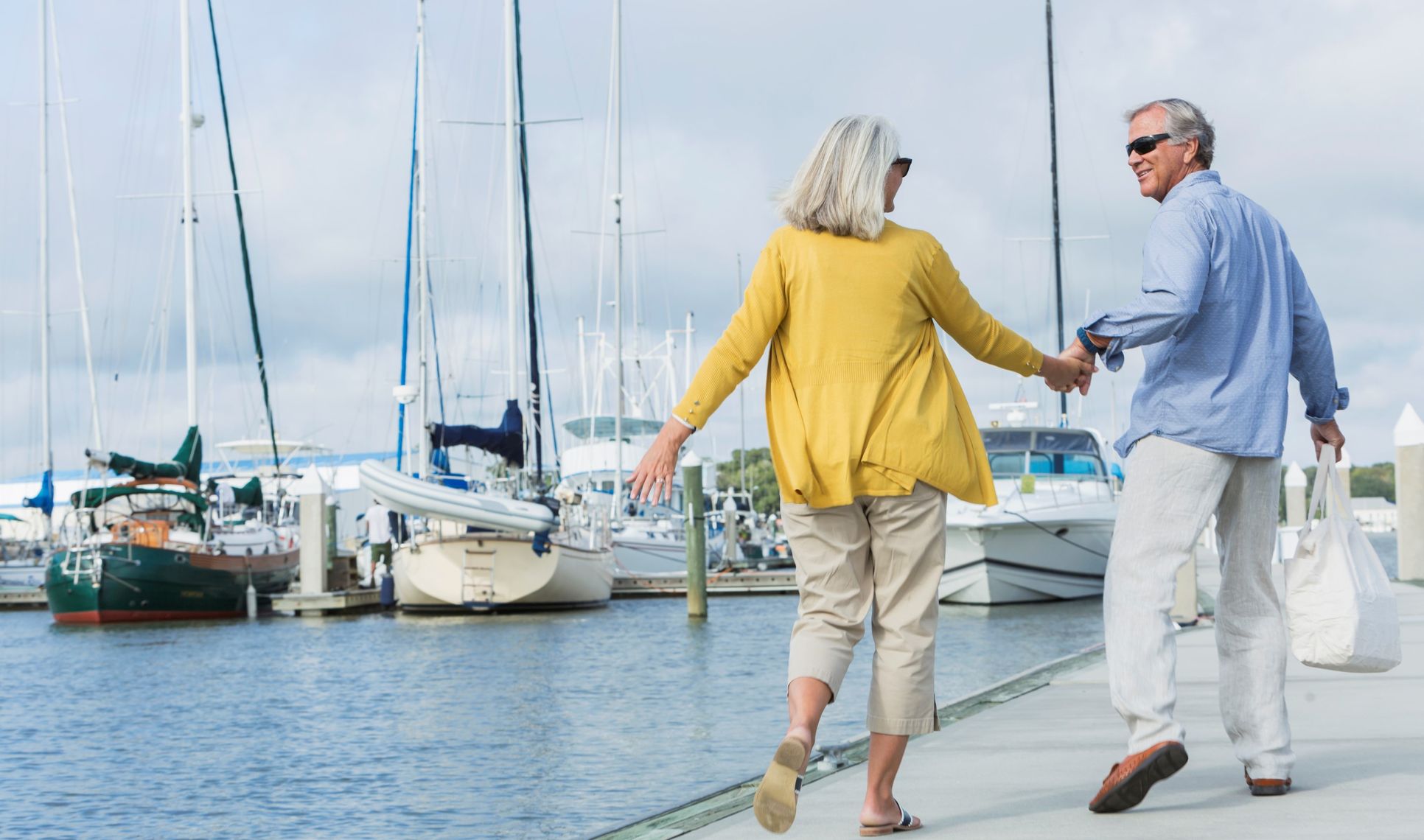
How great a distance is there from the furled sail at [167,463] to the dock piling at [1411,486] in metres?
21.8

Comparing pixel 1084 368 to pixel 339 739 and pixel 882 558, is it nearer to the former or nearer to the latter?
pixel 882 558

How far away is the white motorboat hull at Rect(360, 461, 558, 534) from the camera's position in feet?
80.5

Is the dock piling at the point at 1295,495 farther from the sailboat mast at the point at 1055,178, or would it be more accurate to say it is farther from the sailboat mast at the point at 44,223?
the sailboat mast at the point at 44,223

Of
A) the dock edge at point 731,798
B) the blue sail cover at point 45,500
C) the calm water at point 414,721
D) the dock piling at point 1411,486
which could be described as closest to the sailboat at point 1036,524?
the calm water at point 414,721

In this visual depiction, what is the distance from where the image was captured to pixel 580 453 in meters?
50.6

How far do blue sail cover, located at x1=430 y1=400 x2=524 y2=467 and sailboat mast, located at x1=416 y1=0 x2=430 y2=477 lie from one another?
15.7 inches

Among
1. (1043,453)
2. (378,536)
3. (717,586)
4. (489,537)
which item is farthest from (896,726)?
(378,536)

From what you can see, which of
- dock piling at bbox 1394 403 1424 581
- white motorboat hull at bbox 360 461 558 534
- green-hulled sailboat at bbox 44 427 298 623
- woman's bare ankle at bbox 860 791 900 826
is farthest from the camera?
green-hulled sailboat at bbox 44 427 298 623

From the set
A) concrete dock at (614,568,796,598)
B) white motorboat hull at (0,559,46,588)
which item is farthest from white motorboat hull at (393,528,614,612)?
white motorboat hull at (0,559,46,588)

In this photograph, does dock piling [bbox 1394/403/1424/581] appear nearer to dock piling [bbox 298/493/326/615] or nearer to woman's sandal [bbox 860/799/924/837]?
woman's sandal [bbox 860/799/924/837]

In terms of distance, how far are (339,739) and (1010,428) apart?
15397 millimetres

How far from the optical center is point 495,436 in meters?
27.0

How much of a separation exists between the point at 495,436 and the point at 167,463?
6809 millimetres

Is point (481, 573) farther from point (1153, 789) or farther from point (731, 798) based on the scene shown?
point (1153, 789)
